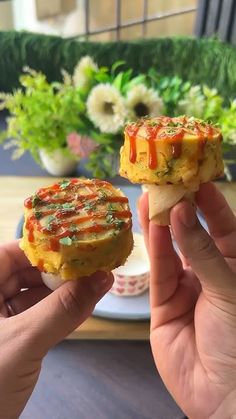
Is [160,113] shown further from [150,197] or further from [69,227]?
[69,227]

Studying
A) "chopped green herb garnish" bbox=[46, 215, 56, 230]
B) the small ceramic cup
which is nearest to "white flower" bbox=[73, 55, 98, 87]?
the small ceramic cup

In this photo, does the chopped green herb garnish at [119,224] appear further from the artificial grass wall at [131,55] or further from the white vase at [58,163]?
the artificial grass wall at [131,55]

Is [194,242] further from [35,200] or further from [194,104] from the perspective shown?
[194,104]

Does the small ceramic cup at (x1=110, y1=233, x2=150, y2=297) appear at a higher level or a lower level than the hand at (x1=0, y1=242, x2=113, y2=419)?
lower

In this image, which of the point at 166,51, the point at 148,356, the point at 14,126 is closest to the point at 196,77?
the point at 166,51

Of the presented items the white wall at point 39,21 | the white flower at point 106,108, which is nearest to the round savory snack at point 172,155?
the white flower at point 106,108

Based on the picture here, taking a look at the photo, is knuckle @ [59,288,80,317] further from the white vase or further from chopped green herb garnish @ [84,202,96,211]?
the white vase
